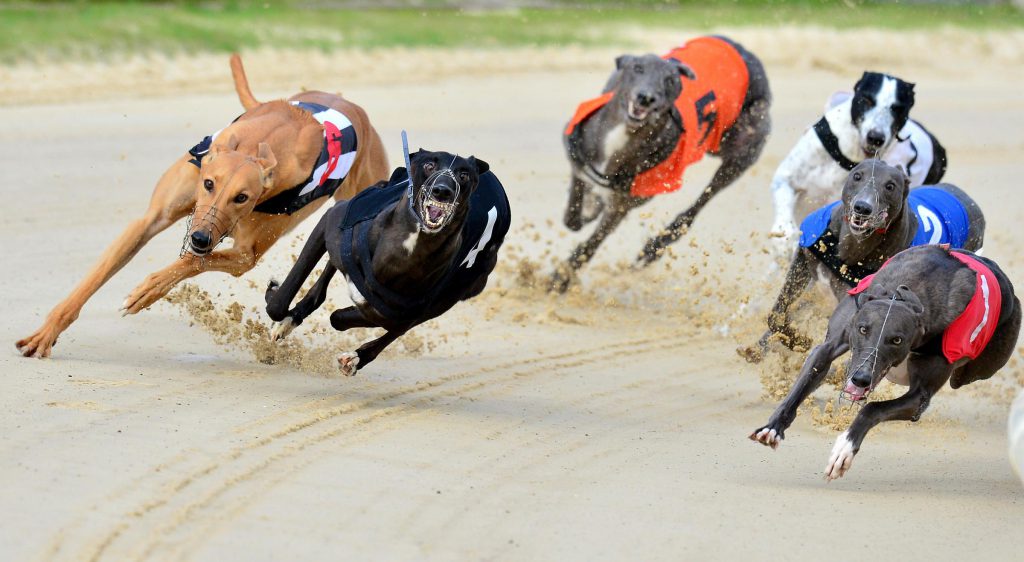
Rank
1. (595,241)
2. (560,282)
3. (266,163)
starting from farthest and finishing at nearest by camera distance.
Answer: (595,241), (560,282), (266,163)

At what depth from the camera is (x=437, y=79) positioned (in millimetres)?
12453

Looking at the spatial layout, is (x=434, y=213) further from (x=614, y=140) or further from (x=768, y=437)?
(x=614, y=140)

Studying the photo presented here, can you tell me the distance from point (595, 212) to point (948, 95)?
859 centimetres

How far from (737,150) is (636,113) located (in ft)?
3.43

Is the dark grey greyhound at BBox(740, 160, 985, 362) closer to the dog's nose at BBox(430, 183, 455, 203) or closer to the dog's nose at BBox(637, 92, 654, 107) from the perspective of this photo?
the dog's nose at BBox(430, 183, 455, 203)

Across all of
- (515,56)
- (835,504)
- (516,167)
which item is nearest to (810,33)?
(515,56)

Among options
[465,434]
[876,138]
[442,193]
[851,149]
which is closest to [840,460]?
[465,434]

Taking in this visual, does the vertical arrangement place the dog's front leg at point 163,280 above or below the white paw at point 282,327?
above

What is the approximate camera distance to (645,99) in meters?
6.77

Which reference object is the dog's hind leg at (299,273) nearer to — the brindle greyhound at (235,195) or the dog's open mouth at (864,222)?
the brindle greyhound at (235,195)

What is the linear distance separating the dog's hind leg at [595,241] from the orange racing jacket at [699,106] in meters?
0.12

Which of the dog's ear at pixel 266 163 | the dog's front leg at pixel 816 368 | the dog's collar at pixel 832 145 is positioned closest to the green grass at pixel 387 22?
the dog's ear at pixel 266 163

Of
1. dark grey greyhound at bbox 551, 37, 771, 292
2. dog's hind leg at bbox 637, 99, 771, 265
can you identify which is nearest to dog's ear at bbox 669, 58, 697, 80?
dark grey greyhound at bbox 551, 37, 771, 292

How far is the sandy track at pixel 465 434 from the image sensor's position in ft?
12.1
